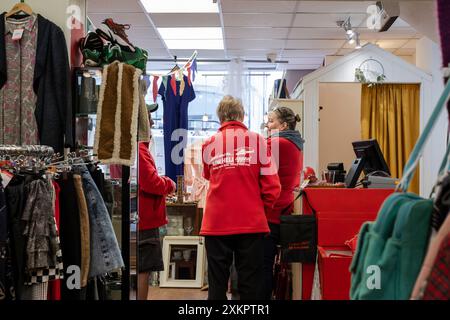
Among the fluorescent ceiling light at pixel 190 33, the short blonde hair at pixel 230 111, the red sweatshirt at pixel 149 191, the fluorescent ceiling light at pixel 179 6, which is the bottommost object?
the red sweatshirt at pixel 149 191

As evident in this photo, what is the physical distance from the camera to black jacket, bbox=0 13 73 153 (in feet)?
8.16

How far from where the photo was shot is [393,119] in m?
5.95

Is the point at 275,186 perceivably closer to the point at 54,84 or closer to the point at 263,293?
the point at 263,293

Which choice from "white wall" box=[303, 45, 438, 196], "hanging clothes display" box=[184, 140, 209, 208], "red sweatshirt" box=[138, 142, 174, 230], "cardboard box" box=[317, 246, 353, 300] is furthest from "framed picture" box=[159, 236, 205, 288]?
"cardboard box" box=[317, 246, 353, 300]

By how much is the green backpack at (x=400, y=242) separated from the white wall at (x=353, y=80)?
4684 mm

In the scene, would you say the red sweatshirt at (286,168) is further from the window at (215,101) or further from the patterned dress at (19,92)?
the window at (215,101)

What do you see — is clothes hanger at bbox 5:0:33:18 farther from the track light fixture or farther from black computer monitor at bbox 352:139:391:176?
the track light fixture

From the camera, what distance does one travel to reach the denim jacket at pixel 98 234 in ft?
7.51

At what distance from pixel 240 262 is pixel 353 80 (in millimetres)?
3536

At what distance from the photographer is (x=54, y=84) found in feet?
8.32

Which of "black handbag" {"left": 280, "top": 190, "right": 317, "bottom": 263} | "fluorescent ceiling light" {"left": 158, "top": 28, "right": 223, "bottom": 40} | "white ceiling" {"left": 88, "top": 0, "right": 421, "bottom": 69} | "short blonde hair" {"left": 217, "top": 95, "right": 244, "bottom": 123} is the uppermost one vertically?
"fluorescent ceiling light" {"left": 158, "top": 28, "right": 223, "bottom": 40}

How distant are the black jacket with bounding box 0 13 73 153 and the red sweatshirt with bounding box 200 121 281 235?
808mm

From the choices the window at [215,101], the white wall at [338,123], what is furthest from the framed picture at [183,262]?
the white wall at [338,123]
